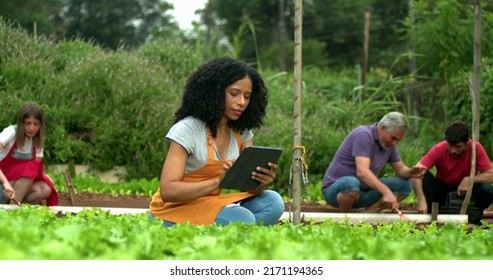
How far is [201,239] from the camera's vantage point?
360 centimetres

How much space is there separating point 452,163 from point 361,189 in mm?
896

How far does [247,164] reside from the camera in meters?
5.11

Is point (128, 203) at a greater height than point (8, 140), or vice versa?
point (8, 140)

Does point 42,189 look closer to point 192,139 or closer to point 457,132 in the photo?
point 192,139

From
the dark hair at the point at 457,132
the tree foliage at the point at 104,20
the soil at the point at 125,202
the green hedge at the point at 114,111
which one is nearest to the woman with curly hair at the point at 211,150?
the dark hair at the point at 457,132

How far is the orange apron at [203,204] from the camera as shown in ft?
17.6

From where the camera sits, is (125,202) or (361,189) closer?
(361,189)

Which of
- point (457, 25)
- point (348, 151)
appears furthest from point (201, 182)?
point (457, 25)

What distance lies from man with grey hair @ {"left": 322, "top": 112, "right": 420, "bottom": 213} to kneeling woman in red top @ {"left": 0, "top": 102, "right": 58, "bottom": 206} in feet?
8.75

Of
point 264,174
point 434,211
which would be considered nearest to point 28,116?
point 264,174

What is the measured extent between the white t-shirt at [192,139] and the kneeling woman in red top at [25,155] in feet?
8.04

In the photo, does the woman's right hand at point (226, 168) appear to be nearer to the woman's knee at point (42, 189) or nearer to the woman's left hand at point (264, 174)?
the woman's left hand at point (264, 174)
